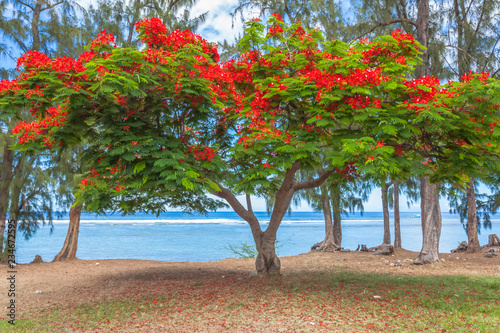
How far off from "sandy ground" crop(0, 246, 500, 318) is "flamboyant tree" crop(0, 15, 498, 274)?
2446 mm

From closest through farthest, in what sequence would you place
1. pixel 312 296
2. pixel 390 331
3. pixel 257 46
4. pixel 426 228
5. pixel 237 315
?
pixel 390 331, pixel 237 315, pixel 312 296, pixel 257 46, pixel 426 228

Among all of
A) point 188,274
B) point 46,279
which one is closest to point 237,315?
point 188,274

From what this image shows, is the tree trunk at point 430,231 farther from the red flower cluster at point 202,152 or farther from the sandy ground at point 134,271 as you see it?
the red flower cluster at point 202,152

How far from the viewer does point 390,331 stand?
16.0ft

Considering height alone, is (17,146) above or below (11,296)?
above

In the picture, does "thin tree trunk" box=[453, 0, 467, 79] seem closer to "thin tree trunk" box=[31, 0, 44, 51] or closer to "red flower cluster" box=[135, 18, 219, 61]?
"red flower cluster" box=[135, 18, 219, 61]

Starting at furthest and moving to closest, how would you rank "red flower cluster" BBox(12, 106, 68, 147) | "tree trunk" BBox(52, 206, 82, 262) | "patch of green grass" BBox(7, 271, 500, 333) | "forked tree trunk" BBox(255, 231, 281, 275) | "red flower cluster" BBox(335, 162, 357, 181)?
1. "tree trunk" BBox(52, 206, 82, 262)
2. "forked tree trunk" BBox(255, 231, 281, 275)
3. "red flower cluster" BBox(335, 162, 357, 181)
4. "red flower cluster" BBox(12, 106, 68, 147)
5. "patch of green grass" BBox(7, 271, 500, 333)

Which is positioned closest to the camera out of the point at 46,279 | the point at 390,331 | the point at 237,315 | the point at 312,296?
the point at 390,331

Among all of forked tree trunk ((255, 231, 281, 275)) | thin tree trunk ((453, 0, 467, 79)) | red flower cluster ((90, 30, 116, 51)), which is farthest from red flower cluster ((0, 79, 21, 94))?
thin tree trunk ((453, 0, 467, 79))

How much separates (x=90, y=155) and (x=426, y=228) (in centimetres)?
988

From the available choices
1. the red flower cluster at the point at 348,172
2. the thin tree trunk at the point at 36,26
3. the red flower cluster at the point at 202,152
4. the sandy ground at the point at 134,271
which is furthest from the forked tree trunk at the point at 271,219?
the thin tree trunk at the point at 36,26

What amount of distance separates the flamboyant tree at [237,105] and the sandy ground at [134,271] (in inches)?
96.3

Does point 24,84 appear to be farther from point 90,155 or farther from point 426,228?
point 426,228

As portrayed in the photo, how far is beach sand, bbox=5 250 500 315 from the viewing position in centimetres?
759
